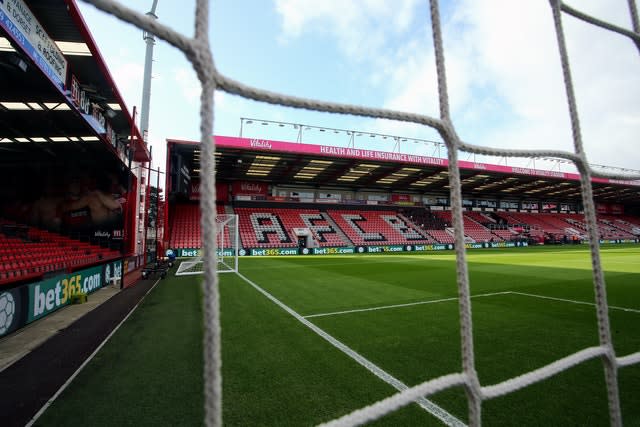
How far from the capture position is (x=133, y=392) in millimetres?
2803

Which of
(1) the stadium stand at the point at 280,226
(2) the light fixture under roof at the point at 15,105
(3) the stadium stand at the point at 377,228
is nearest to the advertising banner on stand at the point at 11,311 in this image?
(2) the light fixture under roof at the point at 15,105

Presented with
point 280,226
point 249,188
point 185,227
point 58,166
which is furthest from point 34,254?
point 249,188

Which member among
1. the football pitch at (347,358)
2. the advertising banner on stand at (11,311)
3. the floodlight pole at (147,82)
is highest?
the floodlight pole at (147,82)

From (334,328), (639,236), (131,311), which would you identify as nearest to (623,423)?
(334,328)

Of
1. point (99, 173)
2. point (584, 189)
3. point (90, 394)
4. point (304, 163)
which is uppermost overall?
point (304, 163)

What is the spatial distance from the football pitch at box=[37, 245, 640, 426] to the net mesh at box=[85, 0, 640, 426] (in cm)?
110

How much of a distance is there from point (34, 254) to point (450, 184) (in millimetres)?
9839

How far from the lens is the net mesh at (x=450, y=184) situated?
2.95 ft

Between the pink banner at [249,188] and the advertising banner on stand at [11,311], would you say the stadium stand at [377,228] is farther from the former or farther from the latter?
the advertising banner on stand at [11,311]

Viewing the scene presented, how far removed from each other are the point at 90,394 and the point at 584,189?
424cm

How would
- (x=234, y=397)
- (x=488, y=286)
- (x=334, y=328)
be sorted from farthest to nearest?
(x=488, y=286), (x=334, y=328), (x=234, y=397)

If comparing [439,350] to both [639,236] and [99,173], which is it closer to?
[99,173]

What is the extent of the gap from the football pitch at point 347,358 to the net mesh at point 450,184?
110cm

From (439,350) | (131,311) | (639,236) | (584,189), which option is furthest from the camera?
(639,236)
